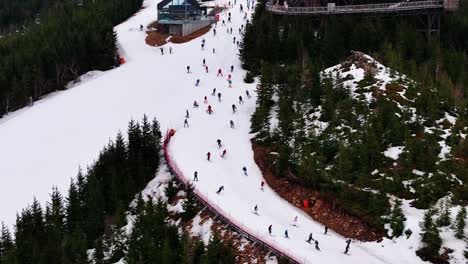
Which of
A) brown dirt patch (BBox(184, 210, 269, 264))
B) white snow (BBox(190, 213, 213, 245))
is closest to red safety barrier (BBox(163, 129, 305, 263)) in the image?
Result: brown dirt patch (BBox(184, 210, 269, 264))

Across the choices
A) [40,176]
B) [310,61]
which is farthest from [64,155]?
[310,61]

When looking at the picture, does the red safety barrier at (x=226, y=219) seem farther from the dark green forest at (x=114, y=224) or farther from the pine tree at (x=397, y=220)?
the pine tree at (x=397, y=220)

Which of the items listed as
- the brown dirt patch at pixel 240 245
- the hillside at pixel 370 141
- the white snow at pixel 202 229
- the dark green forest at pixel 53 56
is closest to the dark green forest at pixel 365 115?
the hillside at pixel 370 141

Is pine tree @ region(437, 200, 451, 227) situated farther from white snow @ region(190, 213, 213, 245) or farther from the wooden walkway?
the wooden walkway

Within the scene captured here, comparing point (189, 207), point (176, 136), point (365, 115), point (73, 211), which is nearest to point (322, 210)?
point (189, 207)

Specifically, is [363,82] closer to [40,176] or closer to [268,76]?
[268,76]

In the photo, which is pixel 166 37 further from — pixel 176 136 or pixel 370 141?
pixel 370 141

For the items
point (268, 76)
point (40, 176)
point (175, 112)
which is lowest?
point (40, 176)
